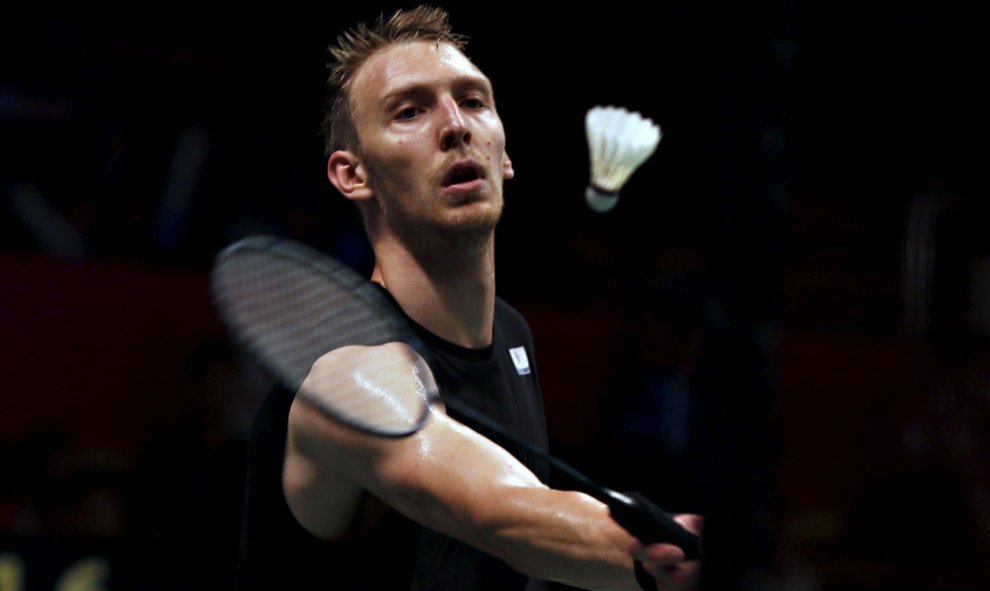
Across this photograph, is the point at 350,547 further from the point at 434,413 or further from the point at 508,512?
the point at 508,512

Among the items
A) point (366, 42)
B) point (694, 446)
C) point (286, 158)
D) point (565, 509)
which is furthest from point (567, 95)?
point (694, 446)

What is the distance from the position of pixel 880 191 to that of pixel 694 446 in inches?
222

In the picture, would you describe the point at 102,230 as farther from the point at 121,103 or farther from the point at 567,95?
the point at 567,95

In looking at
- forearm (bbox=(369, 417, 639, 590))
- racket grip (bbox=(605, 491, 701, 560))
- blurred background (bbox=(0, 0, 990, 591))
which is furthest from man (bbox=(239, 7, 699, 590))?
blurred background (bbox=(0, 0, 990, 591))

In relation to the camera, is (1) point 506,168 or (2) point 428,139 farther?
(1) point 506,168

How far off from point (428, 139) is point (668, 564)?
1.08 m

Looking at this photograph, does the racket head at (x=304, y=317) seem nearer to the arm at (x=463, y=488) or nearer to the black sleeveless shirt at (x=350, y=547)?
the arm at (x=463, y=488)

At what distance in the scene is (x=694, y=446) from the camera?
113 cm

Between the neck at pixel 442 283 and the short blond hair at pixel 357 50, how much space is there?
0.26 m

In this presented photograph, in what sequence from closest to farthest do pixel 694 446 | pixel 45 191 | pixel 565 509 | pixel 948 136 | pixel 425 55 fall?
pixel 694 446 < pixel 565 509 < pixel 425 55 < pixel 45 191 < pixel 948 136

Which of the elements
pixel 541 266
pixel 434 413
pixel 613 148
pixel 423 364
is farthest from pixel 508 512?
pixel 541 266

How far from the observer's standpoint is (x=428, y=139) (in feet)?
7.30

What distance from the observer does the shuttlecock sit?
→ 9.12 ft

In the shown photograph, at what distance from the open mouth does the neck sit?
11 centimetres
